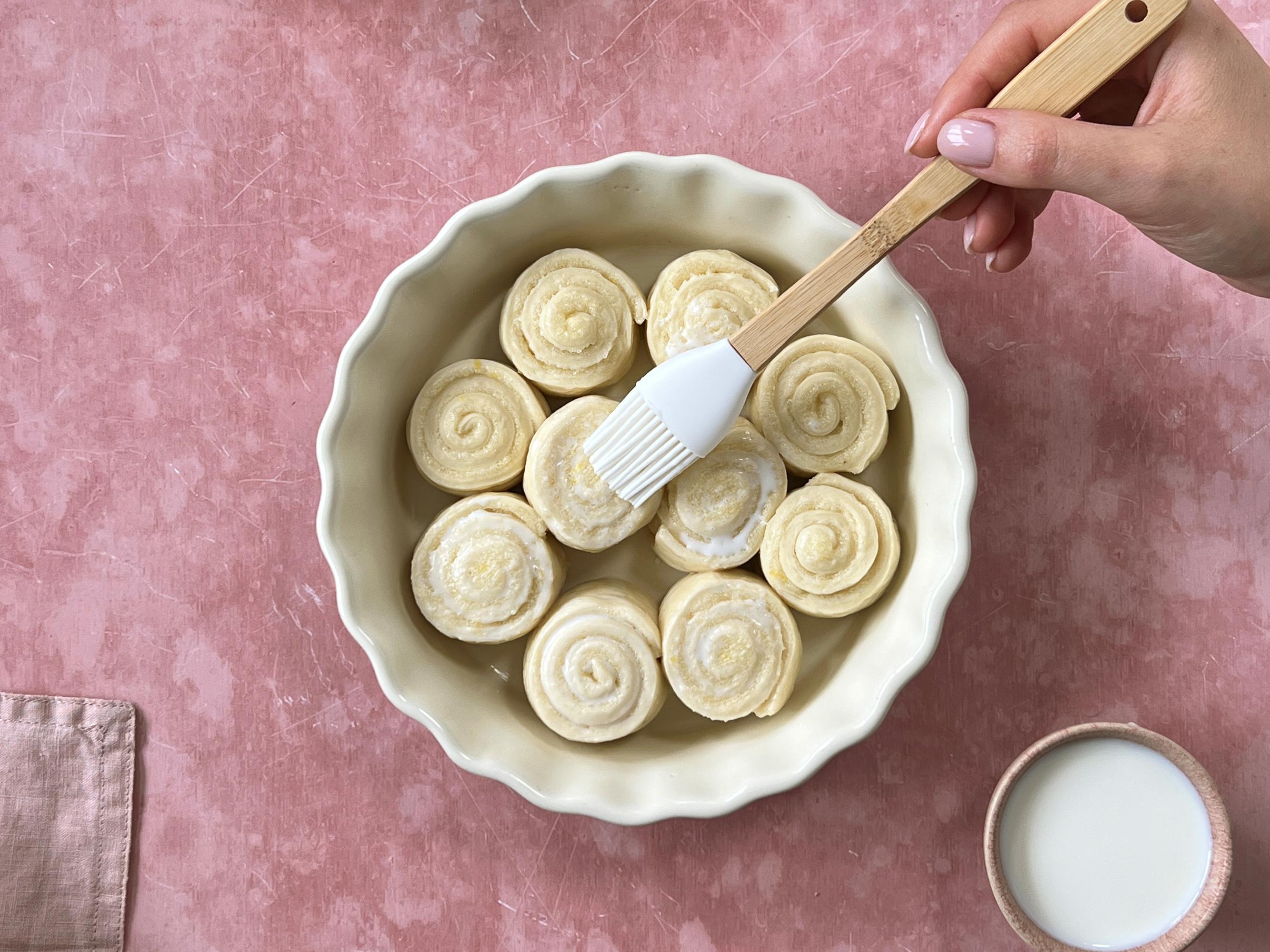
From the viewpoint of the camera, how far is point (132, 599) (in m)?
1.44

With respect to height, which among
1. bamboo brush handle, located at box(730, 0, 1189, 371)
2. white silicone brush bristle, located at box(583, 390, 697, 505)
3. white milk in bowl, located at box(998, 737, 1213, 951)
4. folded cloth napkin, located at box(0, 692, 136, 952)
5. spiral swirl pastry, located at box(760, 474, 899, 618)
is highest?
bamboo brush handle, located at box(730, 0, 1189, 371)

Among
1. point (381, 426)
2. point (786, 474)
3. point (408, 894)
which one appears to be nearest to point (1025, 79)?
point (786, 474)

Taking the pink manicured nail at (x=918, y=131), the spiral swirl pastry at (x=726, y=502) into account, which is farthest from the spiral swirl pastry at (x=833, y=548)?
the pink manicured nail at (x=918, y=131)

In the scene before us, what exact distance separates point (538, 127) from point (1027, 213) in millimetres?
682

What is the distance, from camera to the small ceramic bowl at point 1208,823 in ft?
4.13

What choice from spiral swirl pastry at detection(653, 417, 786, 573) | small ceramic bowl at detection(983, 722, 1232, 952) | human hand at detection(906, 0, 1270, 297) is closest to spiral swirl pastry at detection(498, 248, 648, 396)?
spiral swirl pastry at detection(653, 417, 786, 573)

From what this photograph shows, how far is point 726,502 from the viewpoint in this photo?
1276 millimetres

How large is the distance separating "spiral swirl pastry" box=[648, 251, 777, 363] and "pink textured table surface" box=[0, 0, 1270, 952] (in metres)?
0.20

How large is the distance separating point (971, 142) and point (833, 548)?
0.50 m

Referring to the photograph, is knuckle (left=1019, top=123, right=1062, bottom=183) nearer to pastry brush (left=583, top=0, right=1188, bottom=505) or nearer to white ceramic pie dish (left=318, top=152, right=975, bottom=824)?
pastry brush (left=583, top=0, right=1188, bottom=505)

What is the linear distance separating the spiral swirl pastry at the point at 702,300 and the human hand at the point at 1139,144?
0.25 metres

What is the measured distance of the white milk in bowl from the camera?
1.31 metres

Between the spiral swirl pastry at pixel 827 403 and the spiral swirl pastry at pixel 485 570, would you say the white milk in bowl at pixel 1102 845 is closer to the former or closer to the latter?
the spiral swirl pastry at pixel 827 403

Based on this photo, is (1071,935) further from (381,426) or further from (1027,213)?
(381,426)
